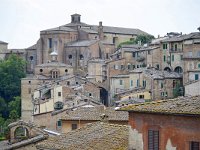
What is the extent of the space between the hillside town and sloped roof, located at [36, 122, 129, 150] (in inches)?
1.3

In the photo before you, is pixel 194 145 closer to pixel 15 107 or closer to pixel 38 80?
pixel 38 80

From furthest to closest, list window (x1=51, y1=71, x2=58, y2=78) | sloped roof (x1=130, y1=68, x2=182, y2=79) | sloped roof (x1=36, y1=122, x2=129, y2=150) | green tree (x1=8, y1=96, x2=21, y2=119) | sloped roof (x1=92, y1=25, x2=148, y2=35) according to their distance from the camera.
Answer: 1. sloped roof (x1=92, y1=25, x2=148, y2=35)
2. window (x1=51, y1=71, x2=58, y2=78)
3. green tree (x1=8, y1=96, x2=21, y2=119)
4. sloped roof (x1=130, y1=68, x2=182, y2=79)
5. sloped roof (x1=36, y1=122, x2=129, y2=150)

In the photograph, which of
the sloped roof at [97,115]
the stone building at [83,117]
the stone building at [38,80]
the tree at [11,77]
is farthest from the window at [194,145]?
the tree at [11,77]

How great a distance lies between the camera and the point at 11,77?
10344 centimetres

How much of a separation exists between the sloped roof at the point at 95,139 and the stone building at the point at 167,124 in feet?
6.35

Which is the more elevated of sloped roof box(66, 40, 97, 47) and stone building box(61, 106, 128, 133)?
sloped roof box(66, 40, 97, 47)

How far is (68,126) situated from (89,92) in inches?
1743

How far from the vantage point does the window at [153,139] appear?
1662cm

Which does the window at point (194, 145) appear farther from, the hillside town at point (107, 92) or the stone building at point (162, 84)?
the stone building at point (162, 84)

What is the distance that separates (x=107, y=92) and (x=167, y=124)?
70.4 meters

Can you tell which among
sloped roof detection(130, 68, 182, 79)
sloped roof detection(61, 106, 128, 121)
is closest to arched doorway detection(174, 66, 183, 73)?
sloped roof detection(130, 68, 182, 79)

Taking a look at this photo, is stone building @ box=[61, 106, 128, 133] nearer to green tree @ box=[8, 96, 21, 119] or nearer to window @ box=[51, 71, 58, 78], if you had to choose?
green tree @ box=[8, 96, 21, 119]

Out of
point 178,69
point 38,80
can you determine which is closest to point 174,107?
point 178,69

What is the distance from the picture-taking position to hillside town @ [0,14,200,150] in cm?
1673
